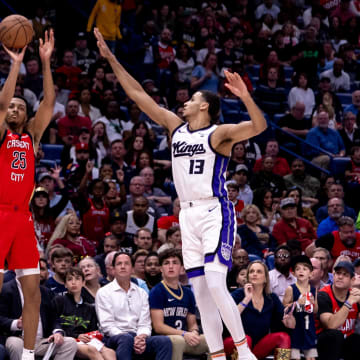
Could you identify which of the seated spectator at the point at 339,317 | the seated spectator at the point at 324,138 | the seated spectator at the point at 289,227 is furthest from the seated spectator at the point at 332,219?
the seated spectator at the point at 324,138

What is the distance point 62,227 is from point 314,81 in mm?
9096

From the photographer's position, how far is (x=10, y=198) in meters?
6.84

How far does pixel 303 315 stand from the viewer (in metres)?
9.48

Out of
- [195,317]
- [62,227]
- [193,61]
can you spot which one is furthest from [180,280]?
[193,61]

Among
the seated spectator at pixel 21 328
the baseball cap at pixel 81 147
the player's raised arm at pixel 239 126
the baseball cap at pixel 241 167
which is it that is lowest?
the seated spectator at pixel 21 328

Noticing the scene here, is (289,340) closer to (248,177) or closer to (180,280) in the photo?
(180,280)

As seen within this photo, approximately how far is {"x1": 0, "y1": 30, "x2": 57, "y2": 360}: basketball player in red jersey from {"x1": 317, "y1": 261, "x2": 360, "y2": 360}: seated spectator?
398 centimetres

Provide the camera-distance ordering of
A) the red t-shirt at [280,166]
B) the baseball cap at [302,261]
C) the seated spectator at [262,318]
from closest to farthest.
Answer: the seated spectator at [262,318] < the baseball cap at [302,261] < the red t-shirt at [280,166]

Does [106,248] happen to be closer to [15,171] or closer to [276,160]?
[15,171]

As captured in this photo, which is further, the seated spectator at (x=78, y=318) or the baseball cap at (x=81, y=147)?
the baseball cap at (x=81, y=147)

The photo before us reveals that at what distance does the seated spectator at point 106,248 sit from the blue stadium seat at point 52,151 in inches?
128

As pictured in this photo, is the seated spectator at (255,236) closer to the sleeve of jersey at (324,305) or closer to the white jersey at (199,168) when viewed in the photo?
the sleeve of jersey at (324,305)

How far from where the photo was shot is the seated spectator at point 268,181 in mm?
13664

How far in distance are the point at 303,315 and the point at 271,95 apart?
8.28m
